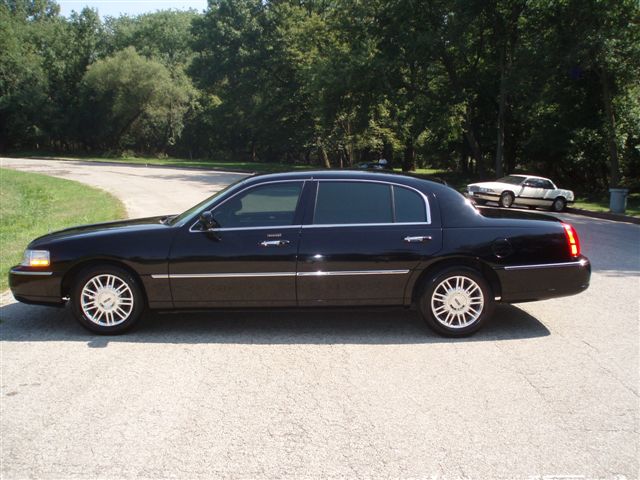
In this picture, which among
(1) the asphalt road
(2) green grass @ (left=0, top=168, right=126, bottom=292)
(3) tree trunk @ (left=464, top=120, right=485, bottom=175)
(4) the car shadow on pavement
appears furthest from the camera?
(3) tree trunk @ (left=464, top=120, right=485, bottom=175)

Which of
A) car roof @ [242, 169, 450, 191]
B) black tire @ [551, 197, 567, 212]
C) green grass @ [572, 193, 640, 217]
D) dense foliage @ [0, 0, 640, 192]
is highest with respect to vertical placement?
dense foliage @ [0, 0, 640, 192]

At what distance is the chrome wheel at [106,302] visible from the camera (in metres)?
5.71

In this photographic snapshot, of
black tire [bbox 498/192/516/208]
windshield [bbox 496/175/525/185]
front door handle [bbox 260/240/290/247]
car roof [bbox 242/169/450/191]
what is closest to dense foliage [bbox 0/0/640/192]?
windshield [bbox 496/175/525/185]

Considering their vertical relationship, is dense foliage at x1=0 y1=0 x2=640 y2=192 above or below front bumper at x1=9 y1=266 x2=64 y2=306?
above

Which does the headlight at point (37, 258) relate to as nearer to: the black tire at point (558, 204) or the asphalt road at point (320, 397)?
the asphalt road at point (320, 397)

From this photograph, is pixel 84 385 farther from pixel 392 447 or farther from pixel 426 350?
pixel 426 350

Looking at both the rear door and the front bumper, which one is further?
the front bumper

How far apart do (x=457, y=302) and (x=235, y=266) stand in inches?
84.0

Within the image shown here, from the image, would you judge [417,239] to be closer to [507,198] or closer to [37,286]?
[37,286]

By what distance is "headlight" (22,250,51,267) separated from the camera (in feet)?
18.9

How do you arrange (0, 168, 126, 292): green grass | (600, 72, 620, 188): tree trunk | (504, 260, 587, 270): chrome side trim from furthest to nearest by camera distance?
(600, 72, 620, 188): tree trunk → (0, 168, 126, 292): green grass → (504, 260, 587, 270): chrome side trim

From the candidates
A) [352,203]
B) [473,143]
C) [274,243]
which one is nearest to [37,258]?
[274,243]

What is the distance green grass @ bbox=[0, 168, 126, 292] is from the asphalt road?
141 inches

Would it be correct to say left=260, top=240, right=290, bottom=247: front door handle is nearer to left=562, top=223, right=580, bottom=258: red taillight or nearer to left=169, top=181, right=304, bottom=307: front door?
left=169, top=181, right=304, bottom=307: front door
